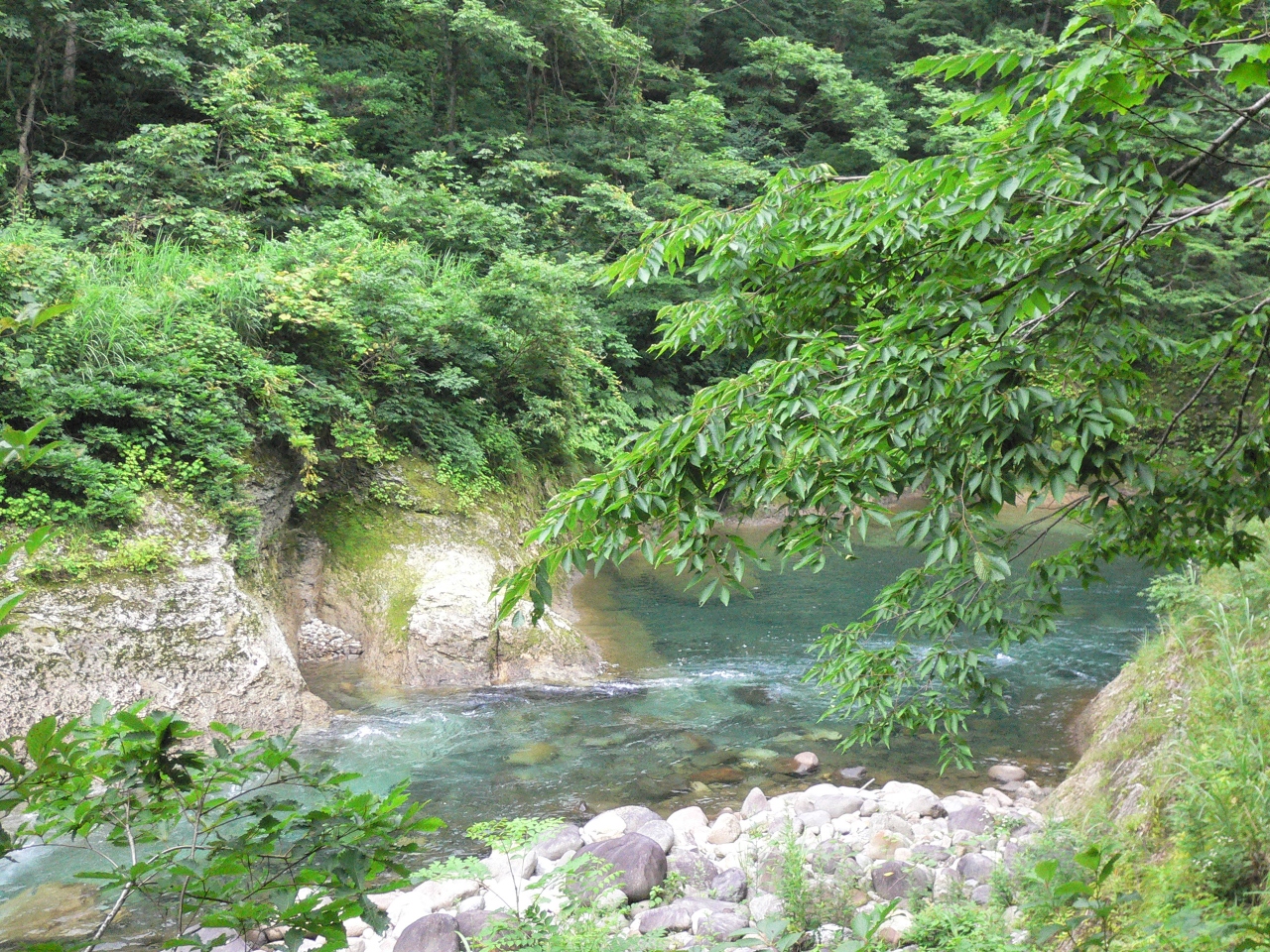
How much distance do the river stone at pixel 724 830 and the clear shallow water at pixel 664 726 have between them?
23.6 inches

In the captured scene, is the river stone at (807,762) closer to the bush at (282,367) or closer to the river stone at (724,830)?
the river stone at (724,830)

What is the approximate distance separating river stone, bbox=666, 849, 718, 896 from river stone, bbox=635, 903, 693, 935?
0.91ft

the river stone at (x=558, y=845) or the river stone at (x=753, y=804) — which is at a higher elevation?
the river stone at (x=753, y=804)

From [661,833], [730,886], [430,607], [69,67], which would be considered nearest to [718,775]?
[661,833]

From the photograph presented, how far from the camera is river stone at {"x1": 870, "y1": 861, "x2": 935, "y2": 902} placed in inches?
183

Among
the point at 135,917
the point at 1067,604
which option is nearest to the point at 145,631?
the point at 135,917

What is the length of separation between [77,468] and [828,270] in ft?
21.4

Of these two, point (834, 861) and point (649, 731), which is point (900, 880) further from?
point (649, 731)

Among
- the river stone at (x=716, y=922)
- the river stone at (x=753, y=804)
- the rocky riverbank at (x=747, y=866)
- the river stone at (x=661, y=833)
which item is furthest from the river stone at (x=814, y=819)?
the river stone at (x=716, y=922)

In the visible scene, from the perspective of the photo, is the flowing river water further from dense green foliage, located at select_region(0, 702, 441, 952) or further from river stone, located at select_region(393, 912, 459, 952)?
dense green foliage, located at select_region(0, 702, 441, 952)

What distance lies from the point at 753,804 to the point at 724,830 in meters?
0.47

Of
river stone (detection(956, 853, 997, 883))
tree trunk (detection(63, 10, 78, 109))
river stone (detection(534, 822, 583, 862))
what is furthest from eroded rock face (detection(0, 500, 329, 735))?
tree trunk (detection(63, 10, 78, 109))

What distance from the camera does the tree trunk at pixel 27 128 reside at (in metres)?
10.0

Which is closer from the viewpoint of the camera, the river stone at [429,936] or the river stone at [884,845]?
the river stone at [429,936]
